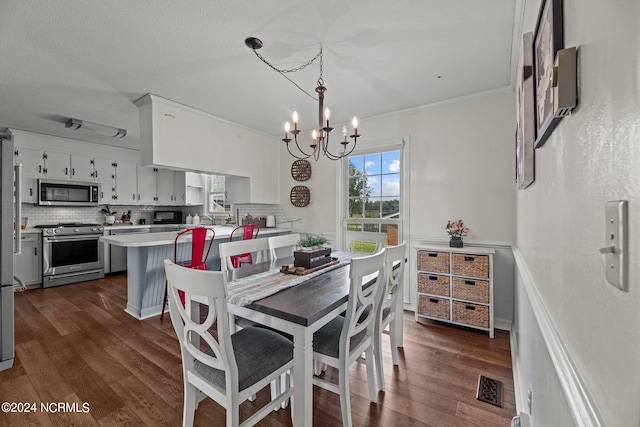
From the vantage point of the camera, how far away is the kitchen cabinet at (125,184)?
5.37 meters

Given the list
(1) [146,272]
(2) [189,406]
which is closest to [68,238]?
(1) [146,272]

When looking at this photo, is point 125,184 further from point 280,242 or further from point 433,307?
point 433,307

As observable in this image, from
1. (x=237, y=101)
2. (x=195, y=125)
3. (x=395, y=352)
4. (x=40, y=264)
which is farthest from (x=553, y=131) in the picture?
(x=40, y=264)

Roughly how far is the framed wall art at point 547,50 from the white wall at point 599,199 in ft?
0.09

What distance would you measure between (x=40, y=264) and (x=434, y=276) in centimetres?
570

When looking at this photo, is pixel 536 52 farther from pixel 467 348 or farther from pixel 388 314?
pixel 467 348

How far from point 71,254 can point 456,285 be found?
575cm

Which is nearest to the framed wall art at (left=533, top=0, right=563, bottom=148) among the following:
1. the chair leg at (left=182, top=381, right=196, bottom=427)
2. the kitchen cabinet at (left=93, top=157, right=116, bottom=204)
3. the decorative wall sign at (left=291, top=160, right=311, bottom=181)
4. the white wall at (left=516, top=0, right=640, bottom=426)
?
the white wall at (left=516, top=0, right=640, bottom=426)

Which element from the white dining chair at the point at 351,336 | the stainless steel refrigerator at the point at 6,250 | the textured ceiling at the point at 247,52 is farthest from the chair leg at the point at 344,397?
the stainless steel refrigerator at the point at 6,250

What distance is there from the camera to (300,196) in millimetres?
4438

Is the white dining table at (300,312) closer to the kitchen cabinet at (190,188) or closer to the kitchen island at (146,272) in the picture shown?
the kitchen island at (146,272)

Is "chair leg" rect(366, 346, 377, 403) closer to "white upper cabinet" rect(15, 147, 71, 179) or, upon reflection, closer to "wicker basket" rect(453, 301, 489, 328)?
"wicker basket" rect(453, 301, 489, 328)

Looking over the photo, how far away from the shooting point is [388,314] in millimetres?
2137

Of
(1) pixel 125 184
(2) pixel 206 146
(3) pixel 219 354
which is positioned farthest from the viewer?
(1) pixel 125 184
